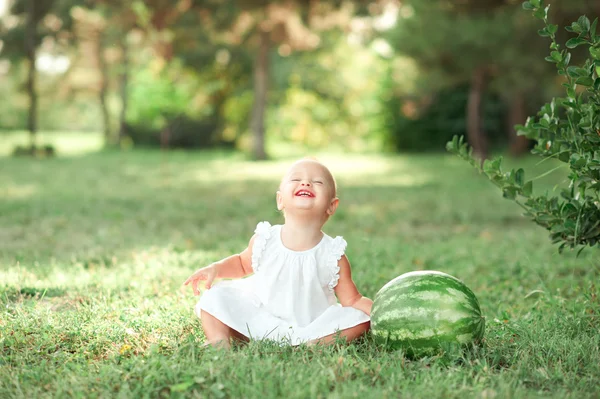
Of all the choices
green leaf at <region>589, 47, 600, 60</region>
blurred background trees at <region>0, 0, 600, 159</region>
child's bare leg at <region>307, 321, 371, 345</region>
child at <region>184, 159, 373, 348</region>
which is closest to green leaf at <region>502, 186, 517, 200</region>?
green leaf at <region>589, 47, 600, 60</region>

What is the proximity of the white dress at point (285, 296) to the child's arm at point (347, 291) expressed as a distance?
0.13 feet

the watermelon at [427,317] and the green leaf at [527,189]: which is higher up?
the green leaf at [527,189]

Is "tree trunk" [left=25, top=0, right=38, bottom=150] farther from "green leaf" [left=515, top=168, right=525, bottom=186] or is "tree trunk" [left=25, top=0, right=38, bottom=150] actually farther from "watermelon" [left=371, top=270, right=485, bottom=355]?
"watermelon" [left=371, top=270, right=485, bottom=355]

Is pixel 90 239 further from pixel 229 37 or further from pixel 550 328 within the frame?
pixel 229 37

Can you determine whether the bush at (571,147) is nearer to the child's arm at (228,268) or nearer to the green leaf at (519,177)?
the green leaf at (519,177)

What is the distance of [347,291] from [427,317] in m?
0.53

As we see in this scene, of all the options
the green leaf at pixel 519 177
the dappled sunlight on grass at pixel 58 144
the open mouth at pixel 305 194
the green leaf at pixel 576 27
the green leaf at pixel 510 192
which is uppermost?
the green leaf at pixel 576 27

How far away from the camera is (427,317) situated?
2885mm

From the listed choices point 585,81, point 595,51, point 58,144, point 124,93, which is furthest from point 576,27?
point 58,144

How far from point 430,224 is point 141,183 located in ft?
22.0

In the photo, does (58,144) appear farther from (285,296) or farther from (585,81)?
(585,81)

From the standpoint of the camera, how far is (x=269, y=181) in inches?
527

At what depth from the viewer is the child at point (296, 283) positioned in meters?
3.09

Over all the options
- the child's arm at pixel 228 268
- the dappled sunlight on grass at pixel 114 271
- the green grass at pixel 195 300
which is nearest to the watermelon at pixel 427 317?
the green grass at pixel 195 300
